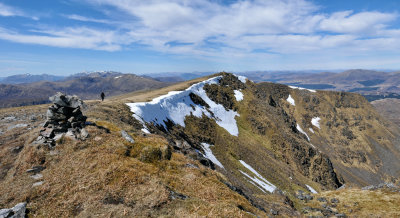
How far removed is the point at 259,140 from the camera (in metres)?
73.0

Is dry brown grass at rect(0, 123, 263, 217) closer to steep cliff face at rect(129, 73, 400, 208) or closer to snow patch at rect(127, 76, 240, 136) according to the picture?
steep cliff face at rect(129, 73, 400, 208)

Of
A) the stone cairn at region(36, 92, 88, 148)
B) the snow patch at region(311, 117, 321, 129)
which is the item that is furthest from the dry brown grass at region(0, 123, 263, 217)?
the snow patch at region(311, 117, 321, 129)

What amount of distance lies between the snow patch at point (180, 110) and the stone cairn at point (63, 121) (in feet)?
58.0

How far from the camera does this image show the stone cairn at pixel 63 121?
1855cm

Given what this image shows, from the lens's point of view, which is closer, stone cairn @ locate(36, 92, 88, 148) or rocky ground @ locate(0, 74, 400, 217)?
rocky ground @ locate(0, 74, 400, 217)

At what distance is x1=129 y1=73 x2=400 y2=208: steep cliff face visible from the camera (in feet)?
153

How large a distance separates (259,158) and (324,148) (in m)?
103

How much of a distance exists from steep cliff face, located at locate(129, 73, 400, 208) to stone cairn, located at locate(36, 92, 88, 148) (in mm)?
10951

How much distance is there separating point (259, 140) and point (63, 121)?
6480 centimetres

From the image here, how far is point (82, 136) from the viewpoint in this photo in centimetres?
1866

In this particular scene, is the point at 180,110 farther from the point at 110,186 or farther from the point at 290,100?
the point at 290,100

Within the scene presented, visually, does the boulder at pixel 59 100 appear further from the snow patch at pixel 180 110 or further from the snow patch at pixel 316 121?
the snow patch at pixel 316 121

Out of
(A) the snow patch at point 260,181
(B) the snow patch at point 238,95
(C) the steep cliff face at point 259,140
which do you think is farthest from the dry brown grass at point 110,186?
(B) the snow patch at point 238,95

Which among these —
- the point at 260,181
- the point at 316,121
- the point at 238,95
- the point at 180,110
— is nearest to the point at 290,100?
the point at 316,121
